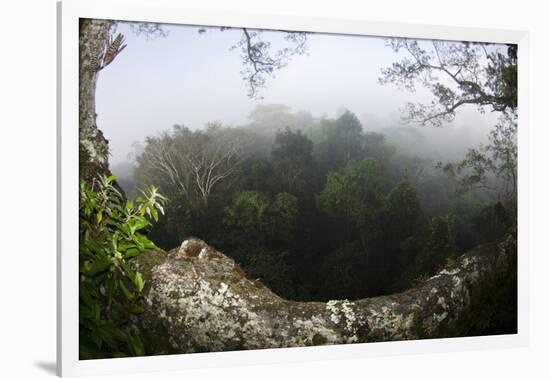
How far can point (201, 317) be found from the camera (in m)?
4.73

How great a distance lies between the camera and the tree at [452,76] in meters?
5.26

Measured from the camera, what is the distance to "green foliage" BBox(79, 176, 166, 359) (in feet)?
14.6

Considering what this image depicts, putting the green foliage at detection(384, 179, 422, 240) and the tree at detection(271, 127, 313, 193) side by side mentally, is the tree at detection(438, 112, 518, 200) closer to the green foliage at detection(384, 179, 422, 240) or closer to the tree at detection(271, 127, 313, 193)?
the green foliage at detection(384, 179, 422, 240)

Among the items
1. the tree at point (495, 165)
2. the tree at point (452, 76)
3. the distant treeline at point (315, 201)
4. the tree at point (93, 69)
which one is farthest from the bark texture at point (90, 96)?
the tree at point (495, 165)

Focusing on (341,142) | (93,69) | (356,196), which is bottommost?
(356,196)

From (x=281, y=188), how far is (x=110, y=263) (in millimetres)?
1226

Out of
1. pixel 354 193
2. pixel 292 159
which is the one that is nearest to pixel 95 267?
pixel 292 159

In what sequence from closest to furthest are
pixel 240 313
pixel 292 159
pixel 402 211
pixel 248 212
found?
pixel 240 313 → pixel 248 212 → pixel 292 159 → pixel 402 211

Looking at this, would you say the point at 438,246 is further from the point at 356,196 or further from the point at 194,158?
the point at 194,158

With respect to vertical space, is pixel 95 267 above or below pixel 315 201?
below

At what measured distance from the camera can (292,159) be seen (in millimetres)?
5012

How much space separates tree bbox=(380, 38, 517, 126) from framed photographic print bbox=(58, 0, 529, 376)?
12 millimetres

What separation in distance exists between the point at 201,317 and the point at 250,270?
1.45 ft

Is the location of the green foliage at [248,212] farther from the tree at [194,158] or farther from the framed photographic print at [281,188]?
the tree at [194,158]
